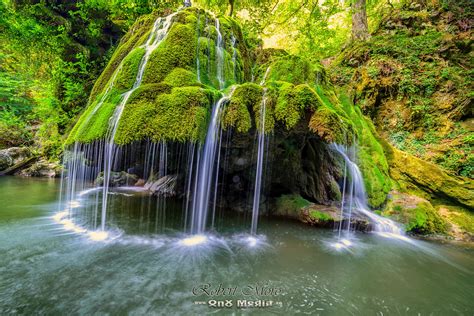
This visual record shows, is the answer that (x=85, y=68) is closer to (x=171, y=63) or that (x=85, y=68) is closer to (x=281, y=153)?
(x=171, y=63)

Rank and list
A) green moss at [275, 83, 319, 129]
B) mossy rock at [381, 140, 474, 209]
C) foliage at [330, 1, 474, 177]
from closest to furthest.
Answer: green moss at [275, 83, 319, 129]
mossy rock at [381, 140, 474, 209]
foliage at [330, 1, 474, 177]

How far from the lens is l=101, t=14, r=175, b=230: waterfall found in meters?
4.04

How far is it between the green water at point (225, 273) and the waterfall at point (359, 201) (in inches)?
22.6

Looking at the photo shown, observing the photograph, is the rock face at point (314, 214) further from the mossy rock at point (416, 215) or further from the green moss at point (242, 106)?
the green moss at point (242, 106)

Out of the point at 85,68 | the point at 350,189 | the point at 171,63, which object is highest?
the point at 85,68

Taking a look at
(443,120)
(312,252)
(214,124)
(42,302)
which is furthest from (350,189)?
(42,302)

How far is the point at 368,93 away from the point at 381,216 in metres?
6.19

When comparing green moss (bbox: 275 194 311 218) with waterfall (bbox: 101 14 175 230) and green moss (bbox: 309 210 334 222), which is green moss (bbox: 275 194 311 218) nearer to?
green moss (bbox: 309 210 334 222)

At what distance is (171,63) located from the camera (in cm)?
512

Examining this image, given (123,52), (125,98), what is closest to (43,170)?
(123,52)

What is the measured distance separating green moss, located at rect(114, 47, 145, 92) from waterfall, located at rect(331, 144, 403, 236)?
5.61 meters

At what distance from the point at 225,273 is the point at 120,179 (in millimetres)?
10258

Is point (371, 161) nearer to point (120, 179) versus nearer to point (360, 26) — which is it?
point (360, 26)

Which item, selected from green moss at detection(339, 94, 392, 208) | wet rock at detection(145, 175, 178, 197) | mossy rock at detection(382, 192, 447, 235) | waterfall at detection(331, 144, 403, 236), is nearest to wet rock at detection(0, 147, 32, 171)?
wet rock at detection(145, 175, 178, 197)
